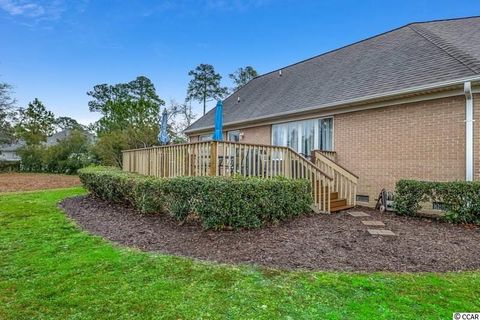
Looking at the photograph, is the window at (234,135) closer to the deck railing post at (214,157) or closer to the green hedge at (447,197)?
the deck railing post at (214,157)

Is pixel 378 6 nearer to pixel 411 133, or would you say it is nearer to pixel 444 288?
pixel 411 133

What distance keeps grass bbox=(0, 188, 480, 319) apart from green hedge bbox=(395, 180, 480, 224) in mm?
3055

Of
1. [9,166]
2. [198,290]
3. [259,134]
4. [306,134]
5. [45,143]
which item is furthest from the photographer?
[45,143]

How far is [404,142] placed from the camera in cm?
874

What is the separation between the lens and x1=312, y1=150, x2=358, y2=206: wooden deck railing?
347 inches

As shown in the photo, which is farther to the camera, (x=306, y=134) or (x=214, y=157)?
(x=306, y=134)

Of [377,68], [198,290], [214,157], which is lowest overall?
[198,290]

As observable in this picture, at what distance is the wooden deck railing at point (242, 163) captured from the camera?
692cm

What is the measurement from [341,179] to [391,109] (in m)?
2.56

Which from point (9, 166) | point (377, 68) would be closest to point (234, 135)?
point (377, 68)

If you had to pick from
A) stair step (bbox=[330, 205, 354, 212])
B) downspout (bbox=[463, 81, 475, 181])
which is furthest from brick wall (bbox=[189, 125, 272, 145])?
downspout (bbox=[463, 81, 475, 181])

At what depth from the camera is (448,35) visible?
10.4 meters

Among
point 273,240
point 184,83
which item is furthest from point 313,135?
point 184,83

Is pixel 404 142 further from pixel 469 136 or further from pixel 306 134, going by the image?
pixel 306 134
